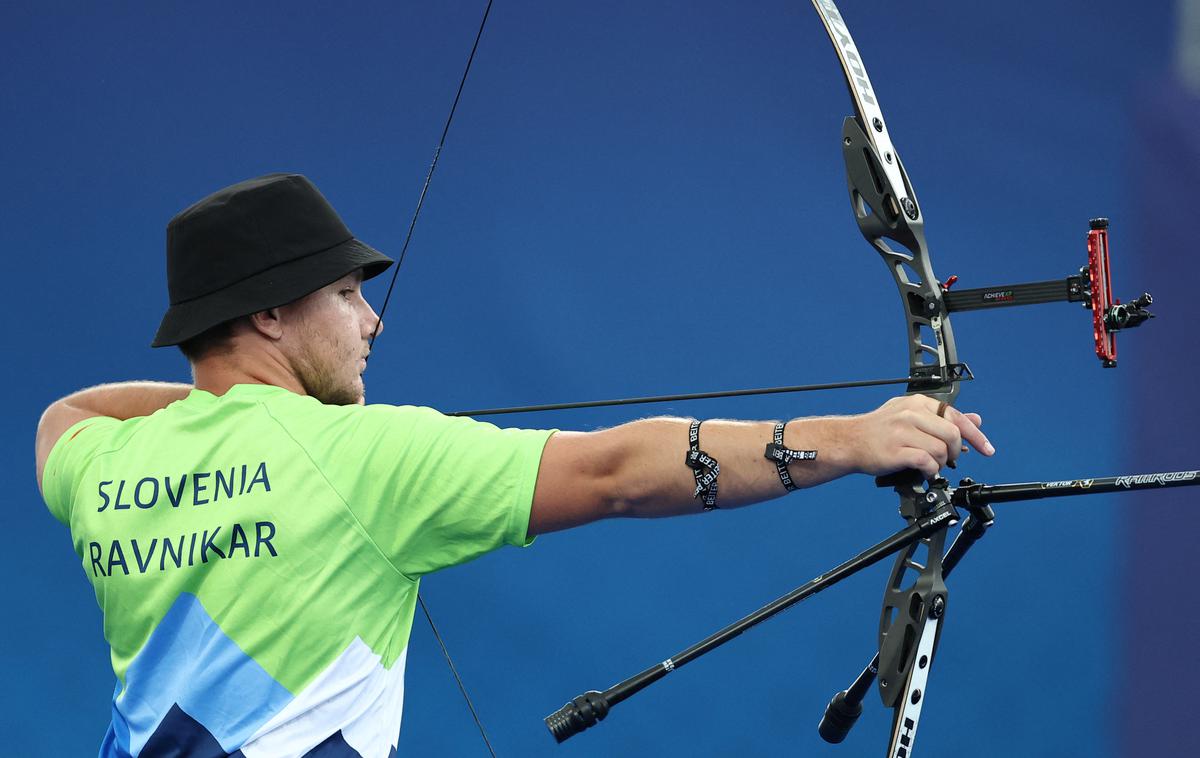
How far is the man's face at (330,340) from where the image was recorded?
1.44 metres

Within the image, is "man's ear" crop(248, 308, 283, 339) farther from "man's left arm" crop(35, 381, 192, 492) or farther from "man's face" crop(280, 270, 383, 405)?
"man's left arm" crop(35, 381, 192, 492)

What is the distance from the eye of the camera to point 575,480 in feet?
4.02

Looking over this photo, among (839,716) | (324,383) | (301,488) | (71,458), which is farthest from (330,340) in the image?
(839,716)

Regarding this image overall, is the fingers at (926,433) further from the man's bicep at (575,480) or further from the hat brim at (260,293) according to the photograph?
→ the hat brim at (260,293)

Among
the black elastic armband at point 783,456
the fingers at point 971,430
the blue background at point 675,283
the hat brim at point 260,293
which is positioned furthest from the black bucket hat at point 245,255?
the blue background at point 675,283

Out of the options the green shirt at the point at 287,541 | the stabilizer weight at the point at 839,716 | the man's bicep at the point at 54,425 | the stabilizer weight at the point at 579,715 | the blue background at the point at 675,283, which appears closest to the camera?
the green shirt at the point at 287,541

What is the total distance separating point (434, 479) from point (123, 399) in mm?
659

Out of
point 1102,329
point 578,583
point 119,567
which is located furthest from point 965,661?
point 119,567

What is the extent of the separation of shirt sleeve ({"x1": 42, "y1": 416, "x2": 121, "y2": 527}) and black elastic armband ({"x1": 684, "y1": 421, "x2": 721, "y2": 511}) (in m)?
0.70

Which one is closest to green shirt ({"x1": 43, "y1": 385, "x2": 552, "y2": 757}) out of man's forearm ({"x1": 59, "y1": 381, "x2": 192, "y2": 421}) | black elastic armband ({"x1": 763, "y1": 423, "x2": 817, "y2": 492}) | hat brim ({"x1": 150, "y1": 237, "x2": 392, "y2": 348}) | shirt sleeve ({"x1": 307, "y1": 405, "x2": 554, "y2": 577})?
shirt sleeve ({"x1": 307, "y1": 405, "x2": 554, "y2": 577})

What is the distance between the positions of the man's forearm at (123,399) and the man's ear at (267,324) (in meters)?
0.30

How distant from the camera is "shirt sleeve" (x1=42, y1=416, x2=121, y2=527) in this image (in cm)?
146

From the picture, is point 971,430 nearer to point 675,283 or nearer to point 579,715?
point 579,715

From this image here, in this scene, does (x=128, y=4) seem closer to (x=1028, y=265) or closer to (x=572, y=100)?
(x=572, y=100)
